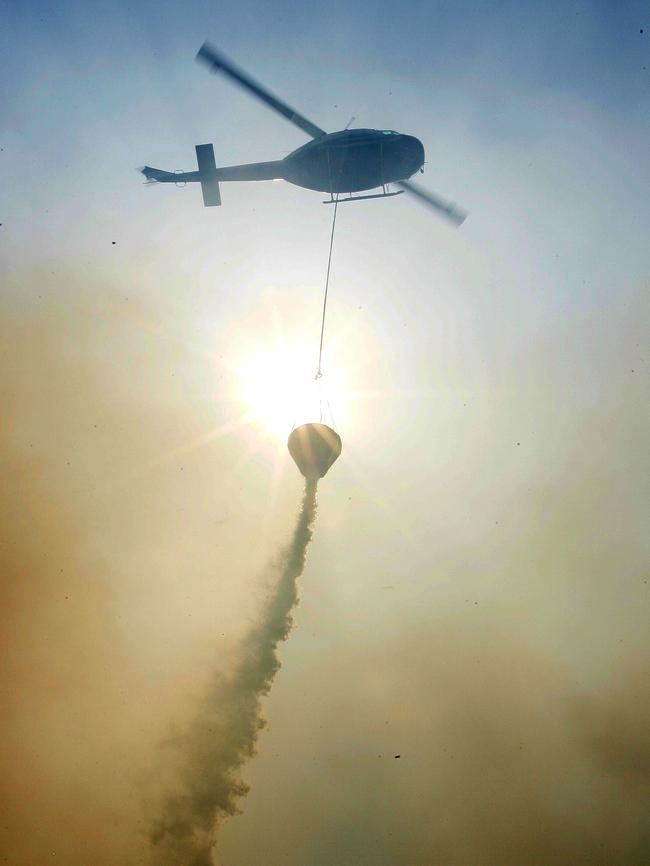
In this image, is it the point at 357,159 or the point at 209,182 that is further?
the point at 209,182

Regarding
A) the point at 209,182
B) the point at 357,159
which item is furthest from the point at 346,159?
the point at 209,182

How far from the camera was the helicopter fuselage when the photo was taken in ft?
123

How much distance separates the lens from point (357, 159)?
3772 cm

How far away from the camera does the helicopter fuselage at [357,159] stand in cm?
3741

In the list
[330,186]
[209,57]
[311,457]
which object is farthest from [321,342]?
[209,57]

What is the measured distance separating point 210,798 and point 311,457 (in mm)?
23290

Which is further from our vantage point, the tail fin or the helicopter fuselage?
the tail fin

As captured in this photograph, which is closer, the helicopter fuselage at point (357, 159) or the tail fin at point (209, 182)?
the helicopter fuselage at point (357, 159)

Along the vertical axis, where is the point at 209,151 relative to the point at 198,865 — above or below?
above

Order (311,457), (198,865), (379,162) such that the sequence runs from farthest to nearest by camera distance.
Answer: (198,865), (379,162), (311,457)

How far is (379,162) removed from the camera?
37906mm

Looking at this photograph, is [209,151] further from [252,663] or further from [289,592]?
[252,663]

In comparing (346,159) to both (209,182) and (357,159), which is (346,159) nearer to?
(357,159)

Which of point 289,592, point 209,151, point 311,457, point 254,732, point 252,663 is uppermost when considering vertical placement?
point 209,151
